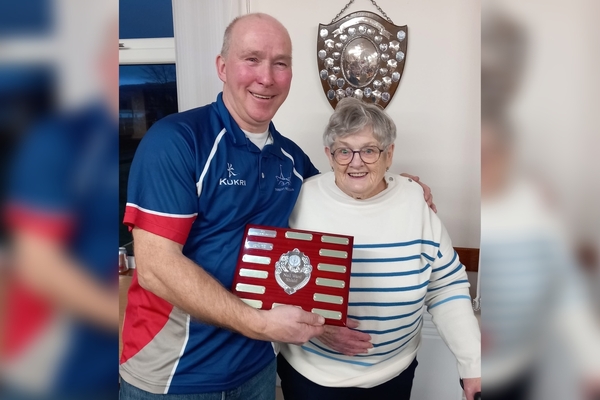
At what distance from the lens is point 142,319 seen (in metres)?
1.30

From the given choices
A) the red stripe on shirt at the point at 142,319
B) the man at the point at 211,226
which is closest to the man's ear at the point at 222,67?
the man at the point at 211,226

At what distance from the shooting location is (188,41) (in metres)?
2.49

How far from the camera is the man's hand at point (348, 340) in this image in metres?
1.39

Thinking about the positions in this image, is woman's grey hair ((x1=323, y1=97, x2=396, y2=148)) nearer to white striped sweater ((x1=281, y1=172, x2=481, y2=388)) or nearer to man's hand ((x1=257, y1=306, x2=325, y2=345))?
white striped sweater ((x1=281, y1=172, x2=481, y2=388))

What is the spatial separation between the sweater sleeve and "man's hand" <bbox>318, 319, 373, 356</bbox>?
0.23 metres

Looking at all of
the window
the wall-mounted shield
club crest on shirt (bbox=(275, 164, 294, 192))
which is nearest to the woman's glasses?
club crest on shirt (bbox=(275, 164, 294, 192))

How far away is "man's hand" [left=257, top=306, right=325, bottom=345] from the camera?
112 cm

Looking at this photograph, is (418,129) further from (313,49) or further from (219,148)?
(219,148)

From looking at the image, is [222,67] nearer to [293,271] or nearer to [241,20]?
[241,20]

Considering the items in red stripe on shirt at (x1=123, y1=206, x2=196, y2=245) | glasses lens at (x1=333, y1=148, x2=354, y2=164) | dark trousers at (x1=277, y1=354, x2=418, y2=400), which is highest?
glasses lens at (x1=333, y1=148, x2=354, y2=164)

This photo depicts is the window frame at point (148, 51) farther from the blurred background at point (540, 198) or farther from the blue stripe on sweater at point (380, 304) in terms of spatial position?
the blurred background at point (540, 198)

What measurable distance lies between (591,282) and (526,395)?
0.19ft

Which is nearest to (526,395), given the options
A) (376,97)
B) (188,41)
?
(376,97)

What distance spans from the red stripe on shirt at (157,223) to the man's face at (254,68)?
37 cm
